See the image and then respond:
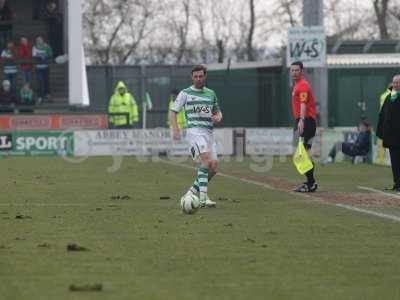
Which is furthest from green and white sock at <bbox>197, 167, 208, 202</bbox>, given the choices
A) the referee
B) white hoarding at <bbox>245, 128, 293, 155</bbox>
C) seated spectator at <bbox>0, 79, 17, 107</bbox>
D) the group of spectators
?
seated spectator at <bbox>0, 79, 17, 107</bbox>

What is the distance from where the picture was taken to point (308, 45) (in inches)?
1136

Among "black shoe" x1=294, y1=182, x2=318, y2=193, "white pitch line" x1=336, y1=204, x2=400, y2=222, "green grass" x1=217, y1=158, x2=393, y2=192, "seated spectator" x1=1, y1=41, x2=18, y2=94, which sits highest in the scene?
"seated spectator" x1=1, y1=41, x2=18, y2=94

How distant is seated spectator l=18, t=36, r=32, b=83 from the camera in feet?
122

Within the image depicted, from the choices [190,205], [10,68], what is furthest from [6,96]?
[190,205]

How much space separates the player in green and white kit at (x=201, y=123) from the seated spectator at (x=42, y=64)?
904 inches

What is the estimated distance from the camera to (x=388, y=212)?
1408 cm

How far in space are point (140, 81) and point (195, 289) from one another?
36909 mm

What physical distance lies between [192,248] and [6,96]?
27.4m

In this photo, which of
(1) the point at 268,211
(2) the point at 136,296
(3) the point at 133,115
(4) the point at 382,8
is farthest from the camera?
(4) the point at 382,8

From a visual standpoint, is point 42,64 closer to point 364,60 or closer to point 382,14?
point 364,60

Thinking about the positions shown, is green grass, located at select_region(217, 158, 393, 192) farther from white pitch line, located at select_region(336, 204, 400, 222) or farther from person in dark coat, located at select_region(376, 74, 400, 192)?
white pitch line, located at select_region(336, 204, 400, 222)

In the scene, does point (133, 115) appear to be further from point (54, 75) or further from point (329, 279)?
point (329, 279)

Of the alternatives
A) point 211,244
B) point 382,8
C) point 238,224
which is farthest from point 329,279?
point 382,8

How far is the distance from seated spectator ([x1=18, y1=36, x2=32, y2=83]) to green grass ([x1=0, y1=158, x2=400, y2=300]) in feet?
64.6
